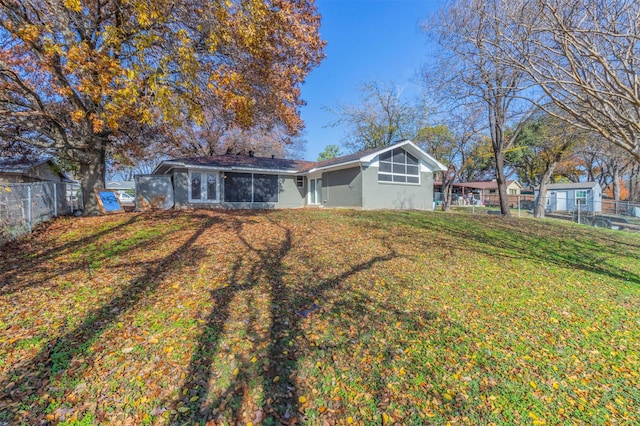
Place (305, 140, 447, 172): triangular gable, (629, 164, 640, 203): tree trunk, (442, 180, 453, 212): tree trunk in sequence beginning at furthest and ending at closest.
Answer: (629, 164, 640, 203): tree trunk, (442, 180, 453, 212): tree trunk, (305, 140, 447, 172): triangular gable

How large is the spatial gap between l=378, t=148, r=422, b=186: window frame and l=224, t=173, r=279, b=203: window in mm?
5956

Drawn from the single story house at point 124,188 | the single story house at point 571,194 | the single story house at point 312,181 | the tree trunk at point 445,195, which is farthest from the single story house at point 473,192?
the single story house at point 124,188

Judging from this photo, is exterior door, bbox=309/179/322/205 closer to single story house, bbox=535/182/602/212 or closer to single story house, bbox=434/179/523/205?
single story house, bbox=434/179/523/205

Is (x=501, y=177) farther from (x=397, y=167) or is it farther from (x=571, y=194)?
(x=571, y=194)

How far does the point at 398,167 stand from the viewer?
1559 cm

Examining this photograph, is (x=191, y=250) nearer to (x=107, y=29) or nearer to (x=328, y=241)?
(x=328, y=241)

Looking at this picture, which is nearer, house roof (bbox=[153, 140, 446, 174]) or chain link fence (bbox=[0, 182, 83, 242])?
chain link fence (bbox=[0, 182, 83, 242])

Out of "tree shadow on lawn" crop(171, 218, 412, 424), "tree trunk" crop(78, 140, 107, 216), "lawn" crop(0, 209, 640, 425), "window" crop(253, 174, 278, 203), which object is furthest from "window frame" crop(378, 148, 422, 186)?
"tree trunk" crop(78, 140, 107, 216)

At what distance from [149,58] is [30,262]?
562 centimetres

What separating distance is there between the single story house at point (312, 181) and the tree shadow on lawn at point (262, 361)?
399 inches

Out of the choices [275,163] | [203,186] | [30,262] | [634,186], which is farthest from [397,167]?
[634,186]

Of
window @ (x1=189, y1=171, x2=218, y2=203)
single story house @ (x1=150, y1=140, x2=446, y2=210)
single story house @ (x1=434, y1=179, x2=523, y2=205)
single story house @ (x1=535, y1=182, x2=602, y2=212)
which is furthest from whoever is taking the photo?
single story house @ (x1=434, y1=179, x2=523, y2=205)

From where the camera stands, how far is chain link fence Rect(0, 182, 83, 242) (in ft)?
20.1

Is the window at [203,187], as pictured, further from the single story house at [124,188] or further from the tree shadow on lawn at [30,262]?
the single story house at [124,188]
